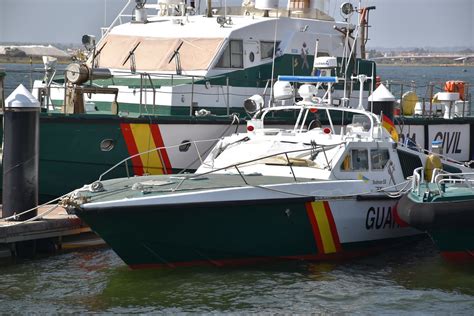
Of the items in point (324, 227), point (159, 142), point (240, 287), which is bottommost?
point (240, 287)

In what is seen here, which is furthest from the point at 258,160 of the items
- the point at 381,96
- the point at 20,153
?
the point at 381,96

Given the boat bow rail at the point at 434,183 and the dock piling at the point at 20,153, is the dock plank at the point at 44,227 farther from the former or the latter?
the boat bow rail at the point at 434,183

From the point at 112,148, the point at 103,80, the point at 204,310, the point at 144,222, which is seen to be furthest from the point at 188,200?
the point at 103,80

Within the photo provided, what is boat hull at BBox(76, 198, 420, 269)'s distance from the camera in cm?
1328

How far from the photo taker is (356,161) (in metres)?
14.9

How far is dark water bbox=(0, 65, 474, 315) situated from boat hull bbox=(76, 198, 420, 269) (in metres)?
0.21

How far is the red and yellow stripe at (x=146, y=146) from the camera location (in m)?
16.3

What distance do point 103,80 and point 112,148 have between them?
230cm

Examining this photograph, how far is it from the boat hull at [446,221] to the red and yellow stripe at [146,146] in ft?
13.1

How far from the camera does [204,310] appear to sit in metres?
12.5

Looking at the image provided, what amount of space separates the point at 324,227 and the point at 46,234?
391 cm

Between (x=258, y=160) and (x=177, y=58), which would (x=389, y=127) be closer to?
(x=258, y=160)

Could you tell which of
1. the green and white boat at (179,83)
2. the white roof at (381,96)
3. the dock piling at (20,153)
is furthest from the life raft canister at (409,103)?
the dock piling at (20,153)

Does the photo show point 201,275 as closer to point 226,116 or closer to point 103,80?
point 226,116
